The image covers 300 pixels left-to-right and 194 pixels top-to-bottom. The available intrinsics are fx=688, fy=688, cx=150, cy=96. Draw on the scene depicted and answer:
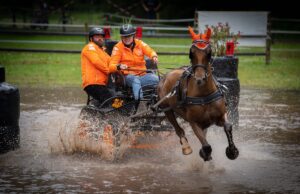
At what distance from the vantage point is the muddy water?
854 cm

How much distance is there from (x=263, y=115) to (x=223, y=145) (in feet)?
9.61

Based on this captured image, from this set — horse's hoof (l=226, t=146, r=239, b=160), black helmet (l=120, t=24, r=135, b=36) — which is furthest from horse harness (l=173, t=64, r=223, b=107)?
black helmet (l=120, t=24, r=135, b=36)

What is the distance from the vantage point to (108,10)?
42.1m

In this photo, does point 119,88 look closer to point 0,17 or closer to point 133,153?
point 133,153

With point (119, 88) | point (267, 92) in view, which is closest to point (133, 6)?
point (267, 92)

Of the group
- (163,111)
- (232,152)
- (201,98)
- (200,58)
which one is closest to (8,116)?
(163,111)

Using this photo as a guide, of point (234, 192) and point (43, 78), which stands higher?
point (43, 78)

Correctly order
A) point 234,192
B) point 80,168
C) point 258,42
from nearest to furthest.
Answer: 1. point 234,192
2. point 80,168
3. point 258,42

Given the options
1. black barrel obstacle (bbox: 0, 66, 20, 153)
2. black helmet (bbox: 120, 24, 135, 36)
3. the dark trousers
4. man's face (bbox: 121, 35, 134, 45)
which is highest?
black helmet (bbox: 120, 24, 135, 36)

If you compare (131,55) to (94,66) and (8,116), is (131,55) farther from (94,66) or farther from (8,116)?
(8,116)

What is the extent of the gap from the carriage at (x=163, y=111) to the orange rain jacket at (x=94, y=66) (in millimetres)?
259

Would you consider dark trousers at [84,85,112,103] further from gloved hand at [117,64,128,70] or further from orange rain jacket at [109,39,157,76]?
gloved hand at [117,64,128,70]

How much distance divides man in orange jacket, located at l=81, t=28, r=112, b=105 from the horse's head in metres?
2.44

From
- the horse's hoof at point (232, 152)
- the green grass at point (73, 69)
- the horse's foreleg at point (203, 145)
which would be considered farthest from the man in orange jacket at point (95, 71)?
the green grass at point (73, 69)
